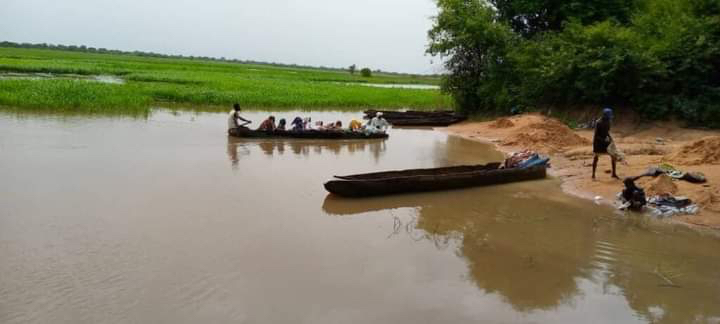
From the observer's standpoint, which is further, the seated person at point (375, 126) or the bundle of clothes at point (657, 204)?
the seated person at point (375, 126)

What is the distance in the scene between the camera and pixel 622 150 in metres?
14.3

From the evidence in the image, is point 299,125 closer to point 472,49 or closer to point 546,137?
point 546,137

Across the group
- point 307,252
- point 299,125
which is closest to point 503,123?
point 299,125

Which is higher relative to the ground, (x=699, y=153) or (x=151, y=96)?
(x=151, y=96)

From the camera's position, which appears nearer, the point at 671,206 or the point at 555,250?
the point at 555,250

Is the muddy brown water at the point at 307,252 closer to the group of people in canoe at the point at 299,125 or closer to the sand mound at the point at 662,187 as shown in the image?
the sand mound at the point at 662,187

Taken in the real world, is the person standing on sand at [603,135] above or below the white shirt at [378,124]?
above

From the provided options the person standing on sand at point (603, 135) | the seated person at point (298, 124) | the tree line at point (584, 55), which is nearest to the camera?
the person standing on sand at point (603, 135)

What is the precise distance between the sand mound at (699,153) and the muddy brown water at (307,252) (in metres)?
2.97

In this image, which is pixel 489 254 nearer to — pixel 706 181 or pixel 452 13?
pixel 706 181

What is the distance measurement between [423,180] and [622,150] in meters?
7.60

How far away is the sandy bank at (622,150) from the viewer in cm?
945

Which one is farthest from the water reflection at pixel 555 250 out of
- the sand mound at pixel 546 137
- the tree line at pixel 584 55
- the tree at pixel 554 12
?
the tree at pixel 554 12

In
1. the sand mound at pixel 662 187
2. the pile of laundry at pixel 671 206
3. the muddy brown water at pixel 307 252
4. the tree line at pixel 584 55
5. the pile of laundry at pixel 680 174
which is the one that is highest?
the tree line at pixel 584 55
